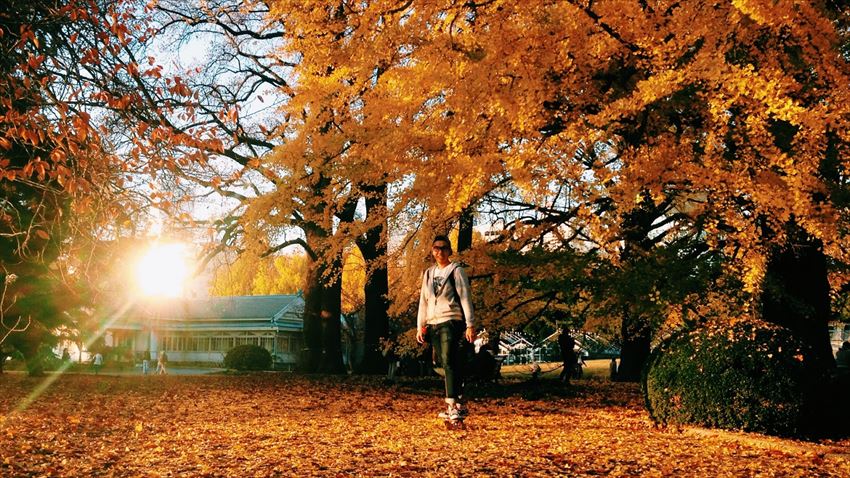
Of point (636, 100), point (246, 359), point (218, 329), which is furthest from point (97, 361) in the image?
point (636, 100)

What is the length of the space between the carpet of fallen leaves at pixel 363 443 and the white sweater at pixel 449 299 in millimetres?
1052

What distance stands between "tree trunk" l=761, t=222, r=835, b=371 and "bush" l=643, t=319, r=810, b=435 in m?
0.92

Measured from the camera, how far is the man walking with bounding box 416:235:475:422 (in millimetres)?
6496

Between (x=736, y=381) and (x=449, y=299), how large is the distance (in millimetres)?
2810

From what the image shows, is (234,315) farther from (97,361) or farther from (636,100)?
(636,100)

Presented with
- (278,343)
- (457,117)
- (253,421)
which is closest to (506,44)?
(457,117)

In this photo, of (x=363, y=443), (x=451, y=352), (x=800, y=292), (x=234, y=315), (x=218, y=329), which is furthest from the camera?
(x=218, y=329)

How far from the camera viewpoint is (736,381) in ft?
21.5

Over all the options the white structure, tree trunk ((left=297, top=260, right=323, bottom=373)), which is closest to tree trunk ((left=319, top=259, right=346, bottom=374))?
tree trunk ((left=297, top=260, right=323, bottom=373))

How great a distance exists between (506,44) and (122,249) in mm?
4410

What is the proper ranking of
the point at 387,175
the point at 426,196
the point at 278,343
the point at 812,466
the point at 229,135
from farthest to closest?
the point at 278,343 < the point at 229,135 < the point at 387,175 < the point at 426,196 < the point at 812,466

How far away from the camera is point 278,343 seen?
4891 cm

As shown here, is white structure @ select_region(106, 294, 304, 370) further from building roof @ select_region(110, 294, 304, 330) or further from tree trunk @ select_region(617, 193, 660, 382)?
tree trunk @ select_region(617, 193, 660, 382)

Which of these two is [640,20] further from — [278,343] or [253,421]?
[278,343]
